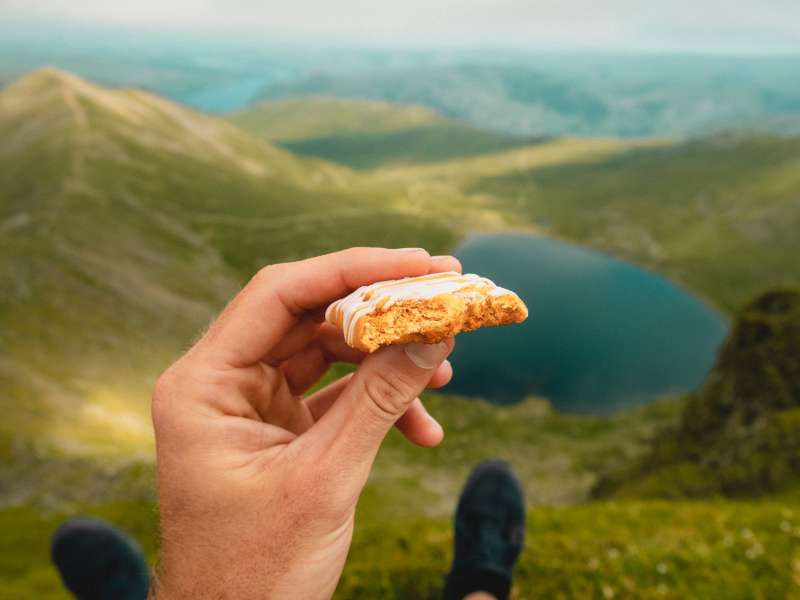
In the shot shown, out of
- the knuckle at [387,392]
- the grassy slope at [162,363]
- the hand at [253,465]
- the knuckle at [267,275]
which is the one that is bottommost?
the grassy slope at [162,363]

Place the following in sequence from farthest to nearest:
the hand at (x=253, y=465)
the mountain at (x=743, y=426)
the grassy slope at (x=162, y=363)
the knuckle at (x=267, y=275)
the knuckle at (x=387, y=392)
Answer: the mountain at (x=743, y=426) → the grassy slope at (x=162, y=363) → the knuckle at (x=267, y=275) → the knuckle at (x=387, y=392) → the hand at (x=253, y=465)

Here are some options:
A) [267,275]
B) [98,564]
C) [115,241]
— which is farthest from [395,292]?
[115,241]

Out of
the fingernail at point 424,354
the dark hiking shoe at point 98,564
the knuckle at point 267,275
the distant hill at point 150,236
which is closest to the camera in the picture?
the fingernail at point 424,354

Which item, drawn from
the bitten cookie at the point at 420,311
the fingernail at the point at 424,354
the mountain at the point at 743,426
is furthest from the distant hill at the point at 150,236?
the fingernail at the point at 424,354

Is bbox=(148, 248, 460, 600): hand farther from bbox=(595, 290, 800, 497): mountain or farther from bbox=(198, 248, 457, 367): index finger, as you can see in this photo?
bbox=(595, 290, 800, 497): mountain

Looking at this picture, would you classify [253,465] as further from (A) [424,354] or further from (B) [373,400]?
(A) [424,354]

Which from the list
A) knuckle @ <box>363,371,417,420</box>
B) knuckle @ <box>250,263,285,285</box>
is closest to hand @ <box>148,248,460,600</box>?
knuckle @ <box>363,371,417,420</box>

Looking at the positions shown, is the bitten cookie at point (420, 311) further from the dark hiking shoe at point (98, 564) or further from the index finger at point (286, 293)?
the dark hiking shoe at point (98, 564)

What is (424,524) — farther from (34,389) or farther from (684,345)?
(684,345)
